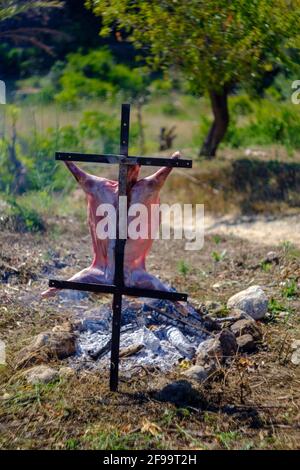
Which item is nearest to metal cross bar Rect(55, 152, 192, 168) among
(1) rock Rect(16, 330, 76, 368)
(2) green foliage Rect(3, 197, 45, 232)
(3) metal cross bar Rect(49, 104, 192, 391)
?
(3) metal cross bar Rect(49, 104, 192, 391)

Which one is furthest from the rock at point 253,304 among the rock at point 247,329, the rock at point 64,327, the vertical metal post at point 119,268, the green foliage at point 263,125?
the green foliage at point 263,125

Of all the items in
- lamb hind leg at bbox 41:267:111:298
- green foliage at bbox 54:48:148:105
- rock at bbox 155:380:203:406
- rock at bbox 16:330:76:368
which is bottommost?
green foliage at bbox 54:48:148:105

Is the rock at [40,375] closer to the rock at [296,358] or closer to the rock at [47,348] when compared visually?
the rock at [47,348]

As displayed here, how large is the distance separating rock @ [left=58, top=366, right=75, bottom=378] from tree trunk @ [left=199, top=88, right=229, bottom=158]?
23.6ft

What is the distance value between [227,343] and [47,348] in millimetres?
1139

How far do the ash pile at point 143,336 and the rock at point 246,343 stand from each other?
0.26m

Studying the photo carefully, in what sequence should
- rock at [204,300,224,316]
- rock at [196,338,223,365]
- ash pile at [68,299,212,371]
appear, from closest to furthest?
rock at [196,338,223,365] → ash pile at [68,299,212,371] → rock at [204,300,224,316]

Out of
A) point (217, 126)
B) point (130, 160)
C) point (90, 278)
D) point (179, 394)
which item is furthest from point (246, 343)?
point (217, 126)

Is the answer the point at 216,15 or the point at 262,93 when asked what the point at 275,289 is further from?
the point at 262,93

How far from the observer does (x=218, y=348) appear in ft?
15.3

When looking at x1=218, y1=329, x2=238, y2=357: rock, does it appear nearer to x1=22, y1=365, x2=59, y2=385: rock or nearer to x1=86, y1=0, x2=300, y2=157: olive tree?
x1=22, y1=365, x2=59, y2=385: rock

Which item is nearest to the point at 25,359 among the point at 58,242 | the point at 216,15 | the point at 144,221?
the point at 144,221

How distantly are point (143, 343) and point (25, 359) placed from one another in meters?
0.76

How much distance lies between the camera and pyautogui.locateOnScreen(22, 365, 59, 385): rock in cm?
440
